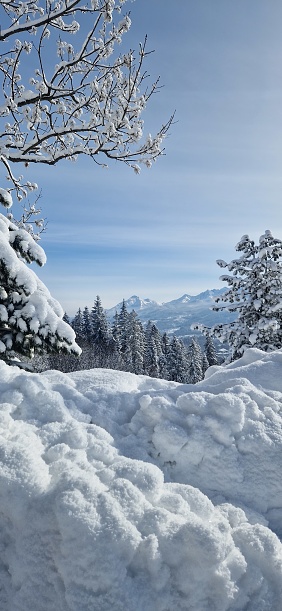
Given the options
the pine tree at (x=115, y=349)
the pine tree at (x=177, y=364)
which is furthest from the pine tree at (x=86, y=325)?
the pine tree at (x=177, y=364)

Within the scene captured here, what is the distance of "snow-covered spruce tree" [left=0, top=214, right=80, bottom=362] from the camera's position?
4.99 meters

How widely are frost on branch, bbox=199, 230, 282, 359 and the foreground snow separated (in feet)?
42.8

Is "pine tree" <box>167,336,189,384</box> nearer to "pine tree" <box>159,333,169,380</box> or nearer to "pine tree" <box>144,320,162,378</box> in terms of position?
"pine tree" <box>159,333,169,380</box>

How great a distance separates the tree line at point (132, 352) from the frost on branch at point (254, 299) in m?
37.0

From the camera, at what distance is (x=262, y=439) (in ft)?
11.8

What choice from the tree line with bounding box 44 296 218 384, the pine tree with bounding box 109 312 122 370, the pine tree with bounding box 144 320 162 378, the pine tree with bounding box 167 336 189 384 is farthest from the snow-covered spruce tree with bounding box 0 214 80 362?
the pine tree with bounding box 144 320 162 378

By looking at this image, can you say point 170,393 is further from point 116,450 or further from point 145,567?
point 145,567

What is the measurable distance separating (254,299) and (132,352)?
1725 inches

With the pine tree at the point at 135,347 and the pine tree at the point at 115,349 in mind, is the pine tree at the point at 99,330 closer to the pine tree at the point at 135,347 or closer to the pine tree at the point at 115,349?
the pine tree at the point at 115,349

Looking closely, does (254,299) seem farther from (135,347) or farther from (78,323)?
(78,323)

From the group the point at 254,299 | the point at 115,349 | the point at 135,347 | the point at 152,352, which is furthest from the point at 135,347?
the point at 254,299

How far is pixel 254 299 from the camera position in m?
17.4

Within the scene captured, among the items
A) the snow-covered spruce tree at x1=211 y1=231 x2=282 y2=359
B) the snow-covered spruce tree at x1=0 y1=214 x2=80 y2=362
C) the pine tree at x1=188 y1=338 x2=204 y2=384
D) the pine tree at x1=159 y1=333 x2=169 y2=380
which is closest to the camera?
the snow-covered spruce tree at x1=0 y1=214 x2=80 y2=362

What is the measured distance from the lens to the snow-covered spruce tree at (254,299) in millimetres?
16650
